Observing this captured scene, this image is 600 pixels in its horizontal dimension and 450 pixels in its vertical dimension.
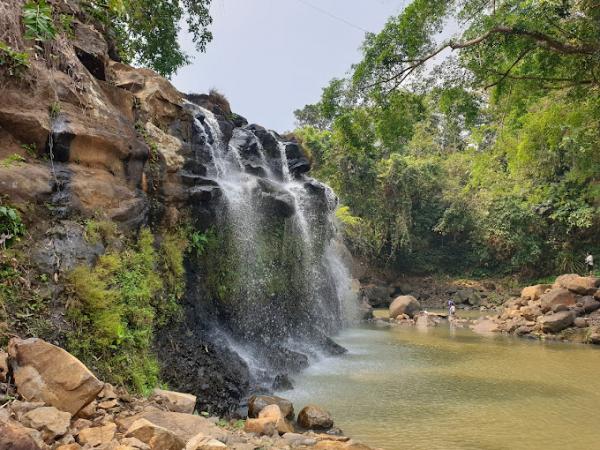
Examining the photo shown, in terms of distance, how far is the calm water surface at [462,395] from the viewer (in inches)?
232

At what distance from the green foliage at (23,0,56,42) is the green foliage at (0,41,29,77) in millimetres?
357

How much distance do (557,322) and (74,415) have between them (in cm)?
1500

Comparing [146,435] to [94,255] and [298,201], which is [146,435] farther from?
[298,201]

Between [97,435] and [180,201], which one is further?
[180,201]

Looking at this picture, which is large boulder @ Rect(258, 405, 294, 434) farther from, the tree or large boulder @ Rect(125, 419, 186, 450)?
the tree

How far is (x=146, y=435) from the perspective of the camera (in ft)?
11.1

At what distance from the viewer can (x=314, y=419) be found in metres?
6.09

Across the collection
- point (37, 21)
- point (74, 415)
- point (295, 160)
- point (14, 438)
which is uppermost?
point (295, 160)

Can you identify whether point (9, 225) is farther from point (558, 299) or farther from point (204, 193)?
point (558, 299)

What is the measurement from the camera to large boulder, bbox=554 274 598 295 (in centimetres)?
1593

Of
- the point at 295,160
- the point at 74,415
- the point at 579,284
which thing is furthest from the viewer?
the point at 579,284

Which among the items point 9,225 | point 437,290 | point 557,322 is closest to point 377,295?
point 437,290

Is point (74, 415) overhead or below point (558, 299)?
below

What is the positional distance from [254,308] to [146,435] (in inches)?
309
